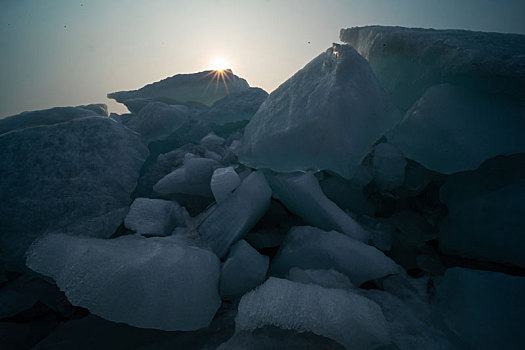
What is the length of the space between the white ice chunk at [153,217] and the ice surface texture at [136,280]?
214mm

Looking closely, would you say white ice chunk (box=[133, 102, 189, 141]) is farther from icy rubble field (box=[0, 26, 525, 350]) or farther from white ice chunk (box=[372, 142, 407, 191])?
white ice chunk (box=[372, 142, 407, 191])

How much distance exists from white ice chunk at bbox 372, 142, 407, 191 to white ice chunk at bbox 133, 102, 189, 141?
1.80 meters

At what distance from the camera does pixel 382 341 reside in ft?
1.76

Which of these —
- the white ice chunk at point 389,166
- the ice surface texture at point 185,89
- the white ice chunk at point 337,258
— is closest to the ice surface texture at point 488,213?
the white ice chunk at point 389,166

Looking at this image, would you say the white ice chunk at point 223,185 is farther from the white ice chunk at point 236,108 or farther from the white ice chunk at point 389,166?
the white ice chunk at point 236,108

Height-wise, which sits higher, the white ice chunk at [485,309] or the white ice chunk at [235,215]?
the white ice chunk at [235,215]

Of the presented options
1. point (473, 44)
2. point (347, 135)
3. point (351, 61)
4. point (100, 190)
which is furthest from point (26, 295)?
point (473, 44)

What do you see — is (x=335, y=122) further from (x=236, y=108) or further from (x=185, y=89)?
(x=185, y=89)

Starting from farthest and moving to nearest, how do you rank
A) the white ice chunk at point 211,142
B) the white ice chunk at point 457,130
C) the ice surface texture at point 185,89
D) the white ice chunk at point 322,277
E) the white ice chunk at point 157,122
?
the ice surface texture at point 185,89 < the white ice chunk at point 157,122 < the white ice chunk at point 211,142 < the white ice chunk at point 457,130 < the white ice chunk at point 322,277

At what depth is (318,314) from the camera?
549mm

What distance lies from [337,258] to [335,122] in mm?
493

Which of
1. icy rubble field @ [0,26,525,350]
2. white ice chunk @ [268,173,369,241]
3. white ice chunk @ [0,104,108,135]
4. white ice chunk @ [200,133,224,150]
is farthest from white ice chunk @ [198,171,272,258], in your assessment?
white ice chunk @ [0,104,108,135]

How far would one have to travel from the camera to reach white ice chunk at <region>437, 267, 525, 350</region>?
0.56 meters

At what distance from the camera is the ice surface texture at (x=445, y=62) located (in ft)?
2.65
